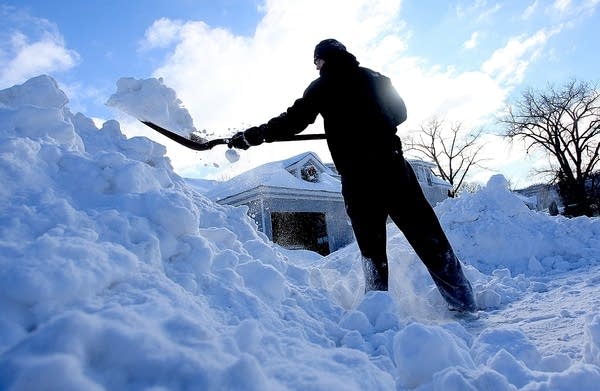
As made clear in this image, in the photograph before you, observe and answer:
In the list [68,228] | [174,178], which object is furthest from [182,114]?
[68,228]

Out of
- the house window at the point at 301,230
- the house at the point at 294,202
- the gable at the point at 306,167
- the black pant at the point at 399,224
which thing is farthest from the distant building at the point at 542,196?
the black pant at the point at 399,224

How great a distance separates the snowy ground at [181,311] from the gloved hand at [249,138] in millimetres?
555

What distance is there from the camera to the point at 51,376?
3.04 ft

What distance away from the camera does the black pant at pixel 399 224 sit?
271cm

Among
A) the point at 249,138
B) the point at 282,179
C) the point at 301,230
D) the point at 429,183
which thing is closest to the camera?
the point at 249,138

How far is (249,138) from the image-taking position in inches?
116

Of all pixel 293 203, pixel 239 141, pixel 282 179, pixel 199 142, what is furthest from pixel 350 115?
pixel 282 179

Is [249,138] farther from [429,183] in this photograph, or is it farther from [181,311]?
[429,183]

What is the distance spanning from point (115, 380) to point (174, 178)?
8.31 feet

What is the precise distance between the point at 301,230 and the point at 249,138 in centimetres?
1489

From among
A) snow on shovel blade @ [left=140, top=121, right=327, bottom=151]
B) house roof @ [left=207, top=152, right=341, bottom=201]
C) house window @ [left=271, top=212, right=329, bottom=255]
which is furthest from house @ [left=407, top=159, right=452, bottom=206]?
snow on shovel blade @ [left=140, top=121, right=327, bottom=151]

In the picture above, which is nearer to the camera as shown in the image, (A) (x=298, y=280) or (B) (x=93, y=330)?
(B) (x=93, y=330)

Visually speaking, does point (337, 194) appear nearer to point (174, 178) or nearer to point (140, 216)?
point (174, 178)

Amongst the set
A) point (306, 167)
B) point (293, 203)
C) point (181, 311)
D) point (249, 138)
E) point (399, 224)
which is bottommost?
point (181, 311)
